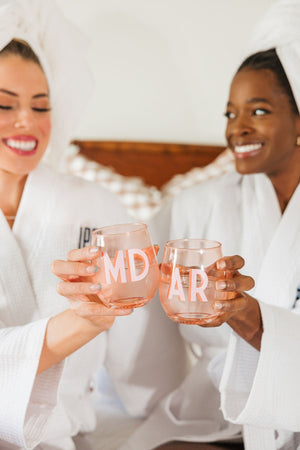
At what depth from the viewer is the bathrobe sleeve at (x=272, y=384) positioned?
114 cm

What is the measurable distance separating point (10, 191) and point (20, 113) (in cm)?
20

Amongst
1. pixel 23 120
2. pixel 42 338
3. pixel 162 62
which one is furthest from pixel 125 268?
pixel 162 62

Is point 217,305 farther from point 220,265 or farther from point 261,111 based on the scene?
point 261,111

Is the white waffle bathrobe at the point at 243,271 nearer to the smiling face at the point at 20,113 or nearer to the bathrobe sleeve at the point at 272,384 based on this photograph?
the bathrobe sleeve at the point at 272,384

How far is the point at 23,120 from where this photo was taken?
1311mm

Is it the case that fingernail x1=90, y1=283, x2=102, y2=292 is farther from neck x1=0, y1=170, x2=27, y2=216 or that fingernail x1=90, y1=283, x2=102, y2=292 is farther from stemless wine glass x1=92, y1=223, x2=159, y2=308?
neck x1=0, y1=170, x2=27, y2=216

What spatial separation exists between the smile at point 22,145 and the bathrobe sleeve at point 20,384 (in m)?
0.42

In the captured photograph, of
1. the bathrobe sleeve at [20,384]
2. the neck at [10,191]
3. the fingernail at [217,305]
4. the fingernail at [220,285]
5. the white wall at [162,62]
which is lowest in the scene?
the bathrobe sleeve at [20,384]

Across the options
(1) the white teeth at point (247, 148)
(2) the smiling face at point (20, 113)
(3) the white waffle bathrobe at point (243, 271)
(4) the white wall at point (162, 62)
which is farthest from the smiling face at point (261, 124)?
(4) the white wall at point (162, 62)

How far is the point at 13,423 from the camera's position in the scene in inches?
44.0

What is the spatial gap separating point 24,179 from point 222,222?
53cm

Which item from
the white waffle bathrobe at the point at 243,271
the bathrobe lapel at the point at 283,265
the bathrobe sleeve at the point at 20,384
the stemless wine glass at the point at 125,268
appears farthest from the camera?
the bathrobe lapel at the point at 283,265

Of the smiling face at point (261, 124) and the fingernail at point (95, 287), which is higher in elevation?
the smiling face at point (261, 124)

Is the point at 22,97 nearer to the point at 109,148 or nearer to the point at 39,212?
the point at 39,212
